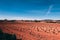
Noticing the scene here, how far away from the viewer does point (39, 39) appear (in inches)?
722

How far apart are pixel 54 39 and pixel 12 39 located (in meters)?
8.39

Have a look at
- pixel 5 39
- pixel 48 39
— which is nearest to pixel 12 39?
pixel 5 39

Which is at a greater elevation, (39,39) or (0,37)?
(0,37)

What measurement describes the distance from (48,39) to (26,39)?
3.43 metres

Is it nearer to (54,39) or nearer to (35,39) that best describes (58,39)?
(54,39)

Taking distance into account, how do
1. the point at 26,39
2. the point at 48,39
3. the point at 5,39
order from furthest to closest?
the point at 48,39 → the point at 26,39 → the point at 5,39

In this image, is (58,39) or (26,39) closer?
(26,39)

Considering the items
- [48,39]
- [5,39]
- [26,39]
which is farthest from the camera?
[48,39]

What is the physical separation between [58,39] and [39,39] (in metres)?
3.10

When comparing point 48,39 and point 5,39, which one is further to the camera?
point 48,39

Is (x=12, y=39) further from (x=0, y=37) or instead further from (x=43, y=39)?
(x=43, y=39)

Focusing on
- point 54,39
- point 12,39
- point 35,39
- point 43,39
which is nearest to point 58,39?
point 54,39

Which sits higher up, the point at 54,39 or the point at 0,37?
the point at 0,37

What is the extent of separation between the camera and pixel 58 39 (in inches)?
760
